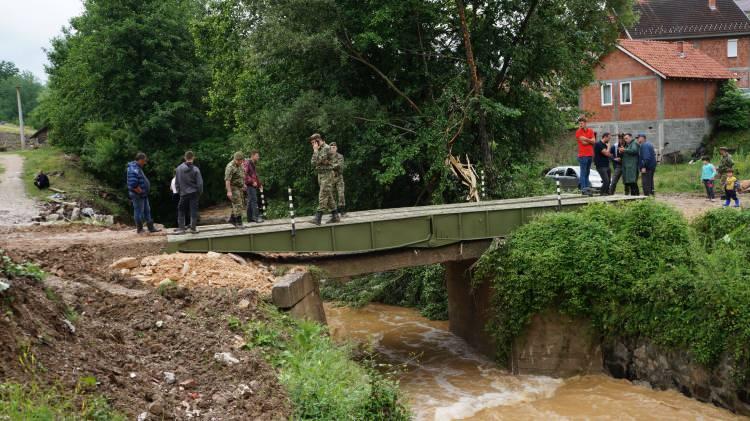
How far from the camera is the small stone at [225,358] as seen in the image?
8.95 meters

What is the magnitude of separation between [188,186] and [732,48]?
4604 centimetres

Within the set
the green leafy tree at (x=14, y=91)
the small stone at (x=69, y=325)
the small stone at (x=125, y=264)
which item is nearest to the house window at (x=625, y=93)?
the small stone at (x=125, y=264)

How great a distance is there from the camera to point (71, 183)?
1378 inches

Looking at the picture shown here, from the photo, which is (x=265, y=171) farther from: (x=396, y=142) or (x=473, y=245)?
(x=473, y=245)

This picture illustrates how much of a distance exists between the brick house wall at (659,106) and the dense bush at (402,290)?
20701mm

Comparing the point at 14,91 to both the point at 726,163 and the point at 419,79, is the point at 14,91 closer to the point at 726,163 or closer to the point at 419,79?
the point at 419,79

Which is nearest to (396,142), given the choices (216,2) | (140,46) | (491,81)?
(491,81)

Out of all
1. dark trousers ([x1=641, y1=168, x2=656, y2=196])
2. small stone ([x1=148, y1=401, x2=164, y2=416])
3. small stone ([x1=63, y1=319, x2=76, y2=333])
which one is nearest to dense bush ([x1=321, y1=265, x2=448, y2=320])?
dark trousers ([x1=641, y1=168, x2=656, y2=196])

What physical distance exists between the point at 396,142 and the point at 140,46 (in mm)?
21209

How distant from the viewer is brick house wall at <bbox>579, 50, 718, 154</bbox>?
132ft

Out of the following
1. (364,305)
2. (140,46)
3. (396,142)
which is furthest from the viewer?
(140,46)

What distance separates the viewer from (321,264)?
1544cm

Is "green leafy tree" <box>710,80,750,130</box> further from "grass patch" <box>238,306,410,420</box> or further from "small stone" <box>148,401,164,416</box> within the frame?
"small stone" <box>148,401,164,416</box>

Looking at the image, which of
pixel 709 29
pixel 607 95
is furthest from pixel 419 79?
pixel 709 29
